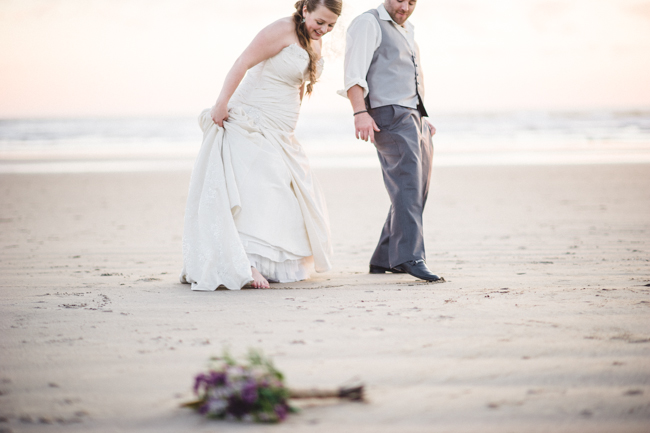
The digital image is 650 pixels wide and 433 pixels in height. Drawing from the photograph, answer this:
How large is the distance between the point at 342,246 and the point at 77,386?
3.35 meters

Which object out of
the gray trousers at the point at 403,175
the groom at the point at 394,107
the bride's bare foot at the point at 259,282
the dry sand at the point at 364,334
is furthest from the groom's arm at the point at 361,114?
the bride's bare foot at the point at 259,282

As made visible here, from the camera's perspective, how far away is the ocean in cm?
1349

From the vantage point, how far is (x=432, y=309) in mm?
2736

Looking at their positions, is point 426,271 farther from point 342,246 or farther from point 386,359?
point 342,246

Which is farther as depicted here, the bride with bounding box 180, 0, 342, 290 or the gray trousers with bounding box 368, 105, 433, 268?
the gray trousers with bounding box 368, 105, 433, 268

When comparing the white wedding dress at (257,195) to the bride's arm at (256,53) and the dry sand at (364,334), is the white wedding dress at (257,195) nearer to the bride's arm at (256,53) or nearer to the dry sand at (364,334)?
the bride's arm at (256,53)

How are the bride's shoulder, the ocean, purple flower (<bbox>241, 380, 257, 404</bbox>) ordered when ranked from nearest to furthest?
1. purple flower (<bbox>241, 380, 257, 404</bbox>)
2. the bride's shoulder
3. the ocean

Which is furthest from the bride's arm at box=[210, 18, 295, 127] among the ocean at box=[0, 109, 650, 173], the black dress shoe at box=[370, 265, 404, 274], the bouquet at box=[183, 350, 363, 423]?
the ocean at box=[0, 109, 650, 173]

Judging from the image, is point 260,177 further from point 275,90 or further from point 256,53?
point 256,53

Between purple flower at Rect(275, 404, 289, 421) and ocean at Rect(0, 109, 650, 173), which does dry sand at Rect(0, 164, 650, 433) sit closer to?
purple flower at Rect(275, 404, 289, 421)

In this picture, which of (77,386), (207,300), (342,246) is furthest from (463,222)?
(77,386)

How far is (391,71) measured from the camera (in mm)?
3492

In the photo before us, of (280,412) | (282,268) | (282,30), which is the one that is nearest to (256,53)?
(282,30)

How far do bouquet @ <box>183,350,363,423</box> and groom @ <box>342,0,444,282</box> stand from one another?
1.89 meters
